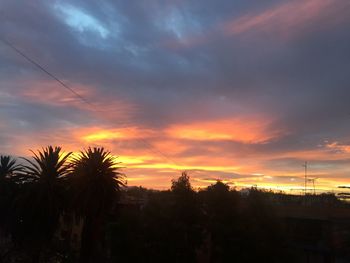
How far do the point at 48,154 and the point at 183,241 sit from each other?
47.6 ft

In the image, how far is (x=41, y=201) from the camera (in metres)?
39.5

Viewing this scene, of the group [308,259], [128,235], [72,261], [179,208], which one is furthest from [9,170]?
[308,259]

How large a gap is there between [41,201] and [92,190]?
448cm

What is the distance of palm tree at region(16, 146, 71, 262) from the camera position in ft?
130

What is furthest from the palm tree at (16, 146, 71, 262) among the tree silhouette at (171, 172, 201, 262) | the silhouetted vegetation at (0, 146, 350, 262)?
the tree silhouette at (171, 172, 201, 262)

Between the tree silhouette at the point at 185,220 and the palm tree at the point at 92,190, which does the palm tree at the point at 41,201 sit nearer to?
the palm tree at the point at 92,190

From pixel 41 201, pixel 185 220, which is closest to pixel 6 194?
pixel 41 201

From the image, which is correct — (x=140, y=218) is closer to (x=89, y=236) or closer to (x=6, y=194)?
(x=89, y=236)

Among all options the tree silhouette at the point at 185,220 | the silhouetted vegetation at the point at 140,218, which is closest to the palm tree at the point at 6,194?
the silhouetted vegetation at the point at 140,218

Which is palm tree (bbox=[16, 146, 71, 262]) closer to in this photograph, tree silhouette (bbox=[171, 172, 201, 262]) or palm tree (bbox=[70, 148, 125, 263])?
palm tree (bbox=[70, 148, 125, 263])

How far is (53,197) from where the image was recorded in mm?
40094

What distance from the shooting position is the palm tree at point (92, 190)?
3991 cm

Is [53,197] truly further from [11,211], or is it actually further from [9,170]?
[9,170]

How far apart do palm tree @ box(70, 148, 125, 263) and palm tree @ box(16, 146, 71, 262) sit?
1.56 metres
